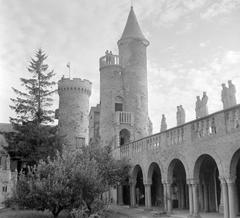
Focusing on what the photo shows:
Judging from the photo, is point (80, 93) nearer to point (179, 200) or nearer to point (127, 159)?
point (127, 159)

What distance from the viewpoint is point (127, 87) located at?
132ft

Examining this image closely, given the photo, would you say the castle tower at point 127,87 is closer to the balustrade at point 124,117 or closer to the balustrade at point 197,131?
the balustrade at point 124,117

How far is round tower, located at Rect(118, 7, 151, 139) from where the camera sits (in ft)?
130

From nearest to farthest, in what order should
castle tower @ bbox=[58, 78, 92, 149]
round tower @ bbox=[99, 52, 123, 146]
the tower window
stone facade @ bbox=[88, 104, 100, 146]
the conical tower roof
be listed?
round tower @ bbox=[99, 52, 123, 146]
the tower window
the conical tower roof
stone facade @ bbox=[88, 104, 100, 146]
castle tower @ bbox=[58, 78, 92, 149]

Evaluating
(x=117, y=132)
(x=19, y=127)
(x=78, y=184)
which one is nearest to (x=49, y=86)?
(x=19, y=127)

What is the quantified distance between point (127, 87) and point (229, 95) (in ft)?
62.8

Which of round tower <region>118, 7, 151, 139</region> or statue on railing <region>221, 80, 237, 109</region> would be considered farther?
round tower <region>118, 7, 151, 139</region>

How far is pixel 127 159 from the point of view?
30719 millimetres

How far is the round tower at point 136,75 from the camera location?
39719 millimetres

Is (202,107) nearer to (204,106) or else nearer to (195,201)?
(204,106)

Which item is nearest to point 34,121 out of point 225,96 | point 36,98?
point 36,98

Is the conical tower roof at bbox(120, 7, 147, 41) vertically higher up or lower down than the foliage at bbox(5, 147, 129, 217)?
higher up

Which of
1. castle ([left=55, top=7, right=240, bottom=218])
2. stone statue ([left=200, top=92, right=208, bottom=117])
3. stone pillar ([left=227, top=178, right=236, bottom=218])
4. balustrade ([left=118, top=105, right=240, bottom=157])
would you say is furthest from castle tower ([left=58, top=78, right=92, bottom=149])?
stone pillar ([left=227, top=178, right=236, bottom=218])

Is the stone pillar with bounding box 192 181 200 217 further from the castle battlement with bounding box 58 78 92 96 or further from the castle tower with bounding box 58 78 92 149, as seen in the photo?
the castle battlement with bounding box 58 78 92 96
